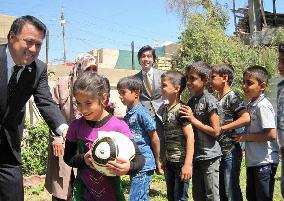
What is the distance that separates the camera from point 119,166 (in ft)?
9.04

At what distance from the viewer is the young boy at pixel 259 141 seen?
4121 millimetres

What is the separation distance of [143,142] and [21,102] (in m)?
1.19

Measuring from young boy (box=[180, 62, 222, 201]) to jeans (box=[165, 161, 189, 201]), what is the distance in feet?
0.67

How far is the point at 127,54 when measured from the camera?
125 ft

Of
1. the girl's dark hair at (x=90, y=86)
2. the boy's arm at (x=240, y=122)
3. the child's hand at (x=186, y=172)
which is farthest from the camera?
the boy's arm at (x=240, y=122)

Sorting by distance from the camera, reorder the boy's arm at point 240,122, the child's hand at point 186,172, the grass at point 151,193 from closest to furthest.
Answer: the child's hand at point 186,172, the boy's arm at point 240,122, the grass at point 151,193

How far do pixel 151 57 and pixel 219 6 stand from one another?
1563 cm

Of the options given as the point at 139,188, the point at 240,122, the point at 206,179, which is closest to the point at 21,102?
the point at 139,188

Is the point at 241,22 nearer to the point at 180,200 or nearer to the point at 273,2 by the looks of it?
the point at 273,2

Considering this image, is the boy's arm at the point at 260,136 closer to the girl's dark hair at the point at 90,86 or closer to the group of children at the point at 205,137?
the group of children at the point at 205,137

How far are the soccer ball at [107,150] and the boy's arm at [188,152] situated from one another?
114cm

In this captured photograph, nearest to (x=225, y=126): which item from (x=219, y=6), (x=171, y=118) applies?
(x=171, y=118)

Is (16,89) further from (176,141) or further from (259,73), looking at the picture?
(259,73)

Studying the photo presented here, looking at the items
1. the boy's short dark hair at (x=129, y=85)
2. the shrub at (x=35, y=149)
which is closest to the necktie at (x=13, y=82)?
the boy's short dark hair at (x=129, y=85)
